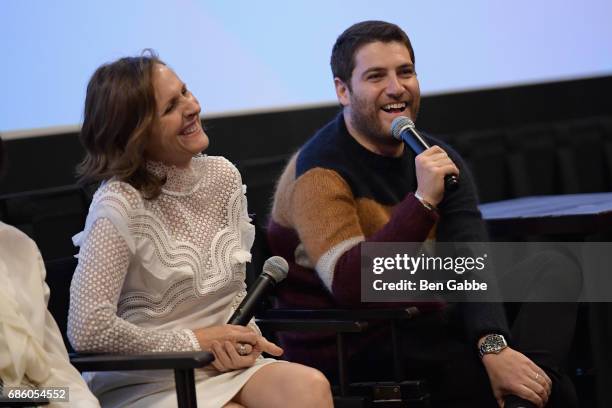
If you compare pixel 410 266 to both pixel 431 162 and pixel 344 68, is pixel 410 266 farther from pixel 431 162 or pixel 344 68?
pixel 344 68

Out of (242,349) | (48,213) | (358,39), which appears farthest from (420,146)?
(48,213)

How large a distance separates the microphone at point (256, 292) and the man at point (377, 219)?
0.30 meters

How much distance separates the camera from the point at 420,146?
2551 millimetres

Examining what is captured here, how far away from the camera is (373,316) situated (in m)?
2.51

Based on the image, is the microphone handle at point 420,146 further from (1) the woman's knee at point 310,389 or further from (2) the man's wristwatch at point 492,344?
(1) the woman's knee at point 310,389

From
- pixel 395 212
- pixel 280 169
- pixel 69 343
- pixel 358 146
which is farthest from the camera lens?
pixel 280 169

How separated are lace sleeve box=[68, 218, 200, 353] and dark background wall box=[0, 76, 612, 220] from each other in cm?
163

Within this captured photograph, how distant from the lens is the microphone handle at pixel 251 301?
2.26 meters

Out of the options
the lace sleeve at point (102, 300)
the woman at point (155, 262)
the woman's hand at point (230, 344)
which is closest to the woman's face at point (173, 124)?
the woman at point (155, 262)

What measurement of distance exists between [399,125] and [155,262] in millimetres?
734

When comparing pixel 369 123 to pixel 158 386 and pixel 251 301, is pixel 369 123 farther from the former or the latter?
pixel 158 386

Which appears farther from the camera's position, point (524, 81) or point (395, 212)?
point (524, 81)

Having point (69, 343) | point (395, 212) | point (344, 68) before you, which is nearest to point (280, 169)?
point (344, 68)

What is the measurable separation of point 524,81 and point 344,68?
2816mm
